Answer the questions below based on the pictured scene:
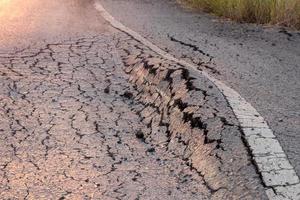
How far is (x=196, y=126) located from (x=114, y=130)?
0.67 m

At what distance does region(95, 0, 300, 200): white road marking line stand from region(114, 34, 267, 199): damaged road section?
48 mm

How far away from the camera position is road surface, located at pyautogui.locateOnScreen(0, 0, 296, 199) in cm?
296

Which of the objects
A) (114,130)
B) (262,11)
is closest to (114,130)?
(114,130)

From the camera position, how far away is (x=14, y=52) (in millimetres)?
5504

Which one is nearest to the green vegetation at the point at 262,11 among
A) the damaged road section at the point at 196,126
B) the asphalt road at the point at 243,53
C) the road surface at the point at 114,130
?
the asphalt road at the point at 243,53

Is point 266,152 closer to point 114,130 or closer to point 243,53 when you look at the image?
point 114,130

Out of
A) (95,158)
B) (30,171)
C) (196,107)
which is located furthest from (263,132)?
(30,171)

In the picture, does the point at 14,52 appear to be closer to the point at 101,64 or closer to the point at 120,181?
the point at 101,64

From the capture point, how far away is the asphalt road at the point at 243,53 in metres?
3.68

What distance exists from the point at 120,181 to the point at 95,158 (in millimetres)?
350

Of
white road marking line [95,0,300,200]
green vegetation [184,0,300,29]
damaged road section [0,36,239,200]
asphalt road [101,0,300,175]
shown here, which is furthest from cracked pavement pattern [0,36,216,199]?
green vegetation [184,0,300,29]

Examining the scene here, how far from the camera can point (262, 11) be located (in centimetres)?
682

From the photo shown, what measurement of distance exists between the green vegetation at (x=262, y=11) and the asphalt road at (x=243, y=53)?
0.66 ft

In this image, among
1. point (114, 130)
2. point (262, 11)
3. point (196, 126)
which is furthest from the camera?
point (262, 11)
